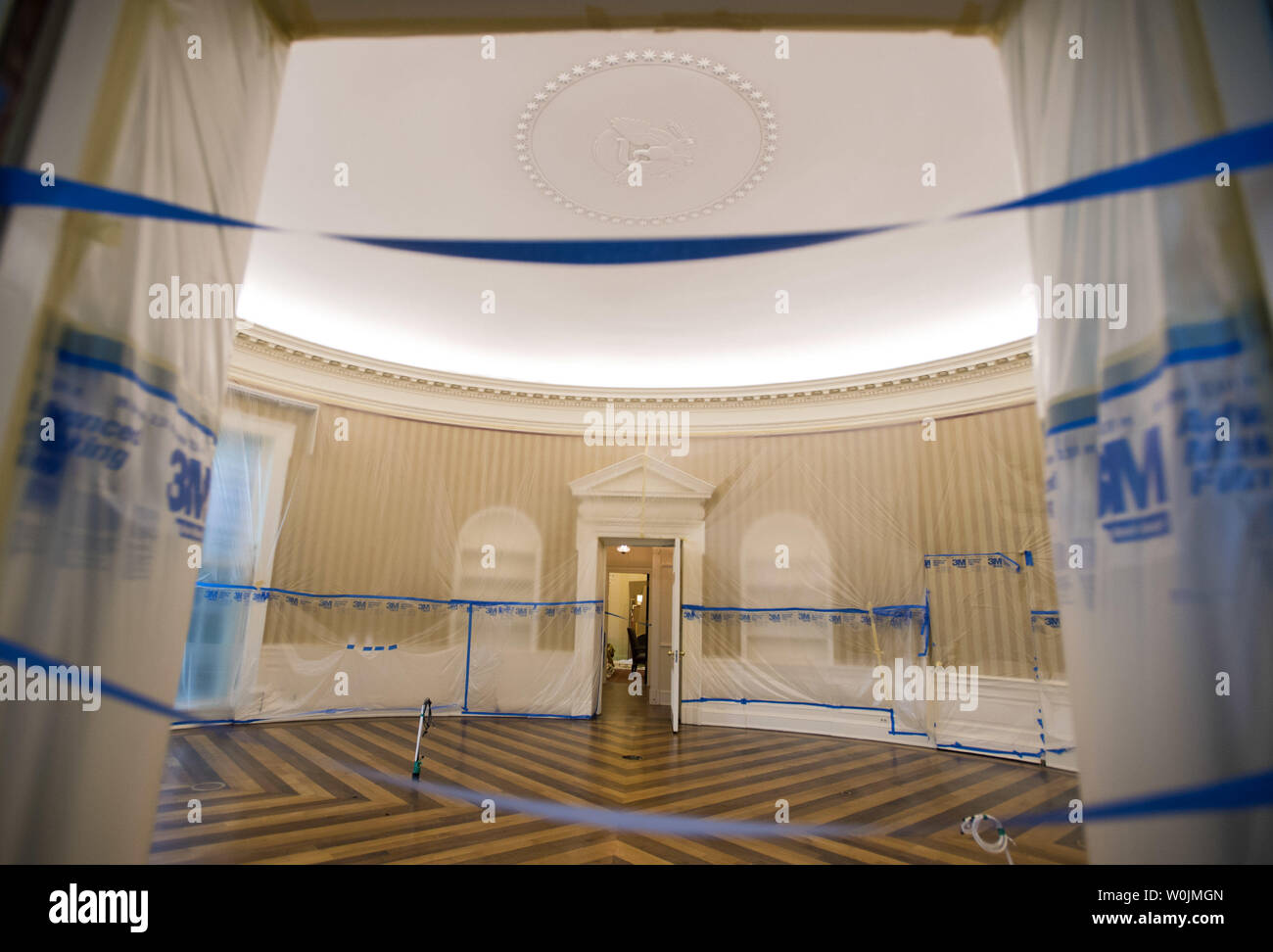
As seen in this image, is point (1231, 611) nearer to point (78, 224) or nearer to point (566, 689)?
point (78, 224)

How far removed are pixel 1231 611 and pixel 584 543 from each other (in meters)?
6.00

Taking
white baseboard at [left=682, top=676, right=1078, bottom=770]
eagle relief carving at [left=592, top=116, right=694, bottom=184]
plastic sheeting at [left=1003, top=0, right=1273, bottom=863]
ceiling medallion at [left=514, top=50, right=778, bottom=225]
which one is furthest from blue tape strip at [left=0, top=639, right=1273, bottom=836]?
eagle relief carving at [left=592, top=116, right=694, bottom=184]

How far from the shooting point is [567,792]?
3.58 m

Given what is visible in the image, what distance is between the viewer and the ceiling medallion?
3.11 meters

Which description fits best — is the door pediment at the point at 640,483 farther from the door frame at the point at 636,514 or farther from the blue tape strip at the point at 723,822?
the blue tape strip at the point at 723,822

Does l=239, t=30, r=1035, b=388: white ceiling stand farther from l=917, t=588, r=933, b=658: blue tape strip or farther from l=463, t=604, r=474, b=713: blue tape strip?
l=463, t=604, r=474, b=713: blue tape strip

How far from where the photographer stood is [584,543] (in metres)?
6.82

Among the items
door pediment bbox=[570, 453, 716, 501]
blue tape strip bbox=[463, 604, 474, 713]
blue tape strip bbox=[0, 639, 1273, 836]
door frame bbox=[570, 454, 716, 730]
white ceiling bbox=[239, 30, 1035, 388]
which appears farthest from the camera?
door pediment bbox=[570, 453, 716, 501]

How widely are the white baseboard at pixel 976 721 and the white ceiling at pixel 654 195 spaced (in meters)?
Answer: 3.32

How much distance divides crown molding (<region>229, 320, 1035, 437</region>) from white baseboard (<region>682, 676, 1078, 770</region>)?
2577 mm

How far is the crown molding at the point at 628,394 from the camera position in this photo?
228 inches

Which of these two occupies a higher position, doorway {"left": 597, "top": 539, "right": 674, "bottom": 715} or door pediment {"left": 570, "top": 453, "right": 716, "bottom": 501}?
door pediment {"left": 570, "top": 453, "right": 716, "bottom": 501}

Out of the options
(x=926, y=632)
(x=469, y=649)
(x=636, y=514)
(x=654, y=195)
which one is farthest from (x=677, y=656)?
(x=654, y=195)
